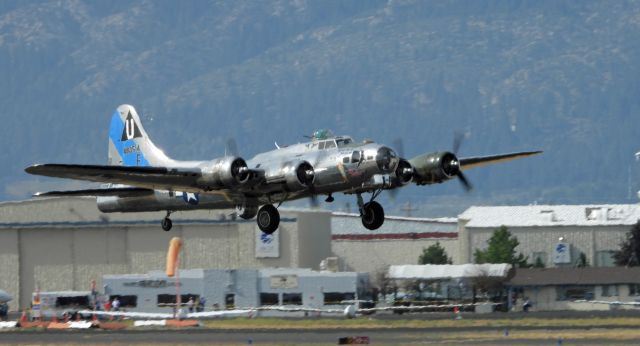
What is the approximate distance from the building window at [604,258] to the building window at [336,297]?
176 feet

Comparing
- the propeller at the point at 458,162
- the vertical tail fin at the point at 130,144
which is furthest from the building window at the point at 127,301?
the propeller at the point at 458,162

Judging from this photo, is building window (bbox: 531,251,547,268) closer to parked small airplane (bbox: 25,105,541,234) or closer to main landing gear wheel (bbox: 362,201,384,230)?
parked small airplane (bbox: 25,105,541,234)

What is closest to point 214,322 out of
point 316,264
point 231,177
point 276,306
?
point 276,306

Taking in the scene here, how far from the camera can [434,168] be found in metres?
64.5


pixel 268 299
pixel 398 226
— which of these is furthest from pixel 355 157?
pixel 398 226

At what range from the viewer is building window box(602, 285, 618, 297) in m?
116

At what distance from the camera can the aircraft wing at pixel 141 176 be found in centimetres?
6319

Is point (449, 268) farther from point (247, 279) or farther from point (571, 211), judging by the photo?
point (571, 211)

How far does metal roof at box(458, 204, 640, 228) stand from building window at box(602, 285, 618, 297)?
1693 inches

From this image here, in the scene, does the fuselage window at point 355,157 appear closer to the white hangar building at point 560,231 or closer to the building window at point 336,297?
the building window at point 336,297

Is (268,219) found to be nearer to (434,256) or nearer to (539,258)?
(539,258)

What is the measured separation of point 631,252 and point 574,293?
80.6 feet

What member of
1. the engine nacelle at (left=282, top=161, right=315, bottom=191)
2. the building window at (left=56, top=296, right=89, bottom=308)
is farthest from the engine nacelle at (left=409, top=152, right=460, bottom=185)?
the building window at (left=56, top=296, right=89, bottom=308)

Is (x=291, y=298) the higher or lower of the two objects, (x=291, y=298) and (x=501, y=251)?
the lower
